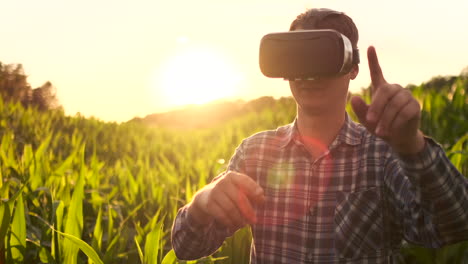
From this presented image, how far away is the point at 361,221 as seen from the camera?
1.50 meters

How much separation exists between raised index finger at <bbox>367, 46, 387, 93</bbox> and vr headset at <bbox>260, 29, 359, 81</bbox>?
6 cm

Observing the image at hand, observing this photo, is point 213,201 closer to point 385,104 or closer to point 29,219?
A: point 385,104

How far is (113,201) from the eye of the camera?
2932mm

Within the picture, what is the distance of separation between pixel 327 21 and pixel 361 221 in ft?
2.12

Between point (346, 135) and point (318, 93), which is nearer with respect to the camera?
point (318, 93)

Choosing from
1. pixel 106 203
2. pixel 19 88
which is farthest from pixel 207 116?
pixel 106 203

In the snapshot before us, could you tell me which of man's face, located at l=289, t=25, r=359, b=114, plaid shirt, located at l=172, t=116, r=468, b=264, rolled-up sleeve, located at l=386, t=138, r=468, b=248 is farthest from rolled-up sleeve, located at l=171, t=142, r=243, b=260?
rolled-up sleeve, located at l=386, t=138, r=468, b=248

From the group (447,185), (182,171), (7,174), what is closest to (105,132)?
Answer: (182,171)

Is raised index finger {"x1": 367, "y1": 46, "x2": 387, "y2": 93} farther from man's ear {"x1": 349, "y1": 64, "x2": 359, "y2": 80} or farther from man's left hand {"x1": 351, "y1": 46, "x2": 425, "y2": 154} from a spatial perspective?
man's ear {"x1": 349, "y1": 64, "x2": 359, "y2": 80}

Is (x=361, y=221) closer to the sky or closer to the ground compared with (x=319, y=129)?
closer to the ground

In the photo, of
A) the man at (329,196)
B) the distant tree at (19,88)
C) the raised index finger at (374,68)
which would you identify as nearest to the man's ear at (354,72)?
the man at (329,196)

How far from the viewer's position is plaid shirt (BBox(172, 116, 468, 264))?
1465 millimetres

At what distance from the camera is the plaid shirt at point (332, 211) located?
4.81 ft

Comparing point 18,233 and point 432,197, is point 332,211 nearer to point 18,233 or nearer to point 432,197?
point 432,197
